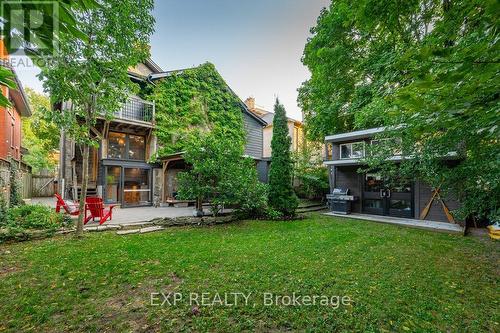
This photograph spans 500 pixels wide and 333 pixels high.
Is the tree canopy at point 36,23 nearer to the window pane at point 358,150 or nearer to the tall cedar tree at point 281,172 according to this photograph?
the tall cedar tree at point 281,172

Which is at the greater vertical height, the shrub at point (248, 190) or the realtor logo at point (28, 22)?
the realtor logo at point (28, 22)

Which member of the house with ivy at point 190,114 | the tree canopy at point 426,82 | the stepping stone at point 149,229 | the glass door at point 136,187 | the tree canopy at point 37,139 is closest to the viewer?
the tree canopy at point 426,82

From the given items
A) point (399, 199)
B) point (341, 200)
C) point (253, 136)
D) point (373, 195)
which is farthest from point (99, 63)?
point (399, 199)

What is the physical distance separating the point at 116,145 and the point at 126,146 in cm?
48

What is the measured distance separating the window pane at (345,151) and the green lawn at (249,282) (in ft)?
19.3

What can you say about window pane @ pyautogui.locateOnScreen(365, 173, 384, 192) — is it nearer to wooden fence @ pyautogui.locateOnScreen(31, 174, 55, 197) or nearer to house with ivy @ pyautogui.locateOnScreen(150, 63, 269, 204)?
house with ivy @ pyautogui.locateOnScreen(150, 63, 269, 204)

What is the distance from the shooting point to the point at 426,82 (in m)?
1.62

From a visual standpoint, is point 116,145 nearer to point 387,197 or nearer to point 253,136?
point 253,136

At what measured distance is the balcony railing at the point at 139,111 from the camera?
473 inches

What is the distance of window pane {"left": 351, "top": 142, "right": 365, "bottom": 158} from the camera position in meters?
10.9

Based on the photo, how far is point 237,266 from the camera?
427 cm

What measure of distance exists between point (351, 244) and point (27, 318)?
247 inches

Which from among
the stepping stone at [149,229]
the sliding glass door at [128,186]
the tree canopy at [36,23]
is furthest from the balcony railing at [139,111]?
the tree canopy at [36,23]

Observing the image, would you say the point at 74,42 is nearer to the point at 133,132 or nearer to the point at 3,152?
the point at 3,152
